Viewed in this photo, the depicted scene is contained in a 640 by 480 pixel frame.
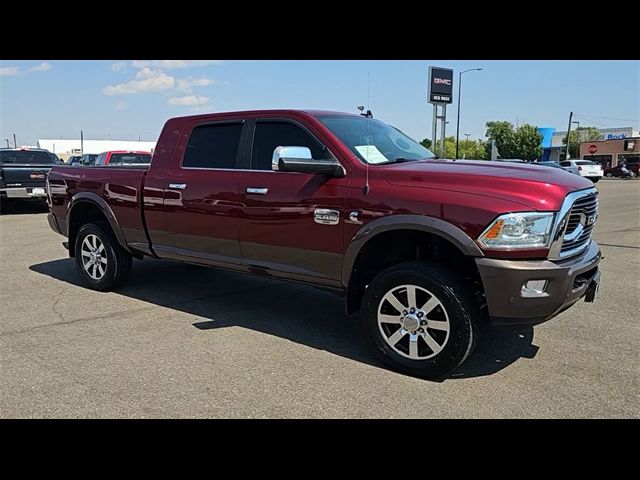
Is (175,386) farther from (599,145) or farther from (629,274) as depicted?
(599,145)

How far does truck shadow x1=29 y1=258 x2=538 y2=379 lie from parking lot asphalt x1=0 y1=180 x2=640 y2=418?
21 mm

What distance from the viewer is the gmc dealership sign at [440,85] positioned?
27.3 metres

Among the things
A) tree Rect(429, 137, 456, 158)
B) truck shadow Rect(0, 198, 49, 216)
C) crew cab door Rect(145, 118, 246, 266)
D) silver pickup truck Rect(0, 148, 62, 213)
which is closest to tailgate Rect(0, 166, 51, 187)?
silver pickup truck Rect(0, 148, 62, 213)

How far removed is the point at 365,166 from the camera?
4.14 meters

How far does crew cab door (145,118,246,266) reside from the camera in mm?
4902

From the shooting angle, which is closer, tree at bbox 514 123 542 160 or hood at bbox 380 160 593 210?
hood at bbox 380 160 593 210

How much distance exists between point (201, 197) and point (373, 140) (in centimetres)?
171

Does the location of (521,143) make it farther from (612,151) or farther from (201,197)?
(201,197)

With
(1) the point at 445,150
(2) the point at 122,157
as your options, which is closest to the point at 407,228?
(2) the point at 122,157

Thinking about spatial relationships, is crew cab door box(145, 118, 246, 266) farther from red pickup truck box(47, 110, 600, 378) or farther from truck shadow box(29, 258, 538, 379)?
truck shadow box(29, 258, 538, 379)

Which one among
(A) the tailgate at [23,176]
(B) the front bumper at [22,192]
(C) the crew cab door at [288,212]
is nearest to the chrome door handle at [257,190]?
(C) the crew cab door at [288,212]
